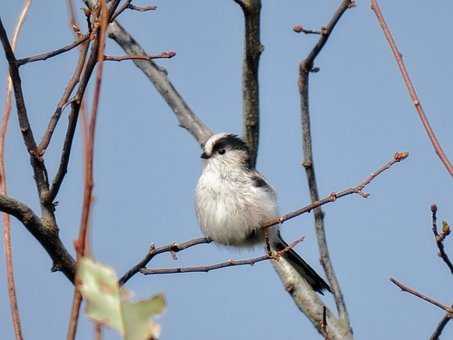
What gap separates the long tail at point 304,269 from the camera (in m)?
4.01

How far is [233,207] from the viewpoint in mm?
4160

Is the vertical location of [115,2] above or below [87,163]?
above

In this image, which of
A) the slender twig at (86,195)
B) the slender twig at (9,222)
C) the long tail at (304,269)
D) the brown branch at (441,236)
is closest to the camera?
the slender twig at (86,195)

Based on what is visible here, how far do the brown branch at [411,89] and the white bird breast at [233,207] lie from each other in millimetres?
2410

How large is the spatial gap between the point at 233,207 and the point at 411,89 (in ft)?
8.38

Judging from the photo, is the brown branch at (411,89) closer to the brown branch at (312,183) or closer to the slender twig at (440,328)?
the slender twig at (440,328)

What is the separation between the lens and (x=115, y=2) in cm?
207

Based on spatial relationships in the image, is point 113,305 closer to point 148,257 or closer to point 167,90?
point 148,257

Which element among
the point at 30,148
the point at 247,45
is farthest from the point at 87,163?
the point at 247,45

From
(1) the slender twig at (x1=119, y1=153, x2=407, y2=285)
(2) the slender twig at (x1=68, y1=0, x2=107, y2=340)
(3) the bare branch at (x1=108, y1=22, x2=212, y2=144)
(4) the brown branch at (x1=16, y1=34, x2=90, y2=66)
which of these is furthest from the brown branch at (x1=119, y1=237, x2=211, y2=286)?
(3) the bare branch at (x1=108, y1=22, x2=212, y2=144)

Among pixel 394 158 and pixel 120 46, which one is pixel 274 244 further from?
pixel 394 158

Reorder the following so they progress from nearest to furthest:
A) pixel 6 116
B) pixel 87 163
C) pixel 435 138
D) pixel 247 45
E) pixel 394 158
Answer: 1. pixel 87 163
2. pixel 435 138
3. pixel 6 116
4. pixel 394 158
5. pixel 247 45

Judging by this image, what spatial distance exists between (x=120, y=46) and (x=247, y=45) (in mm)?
1459

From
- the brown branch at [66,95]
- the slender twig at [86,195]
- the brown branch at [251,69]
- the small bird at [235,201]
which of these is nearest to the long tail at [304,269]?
the small bird at [235,201]
